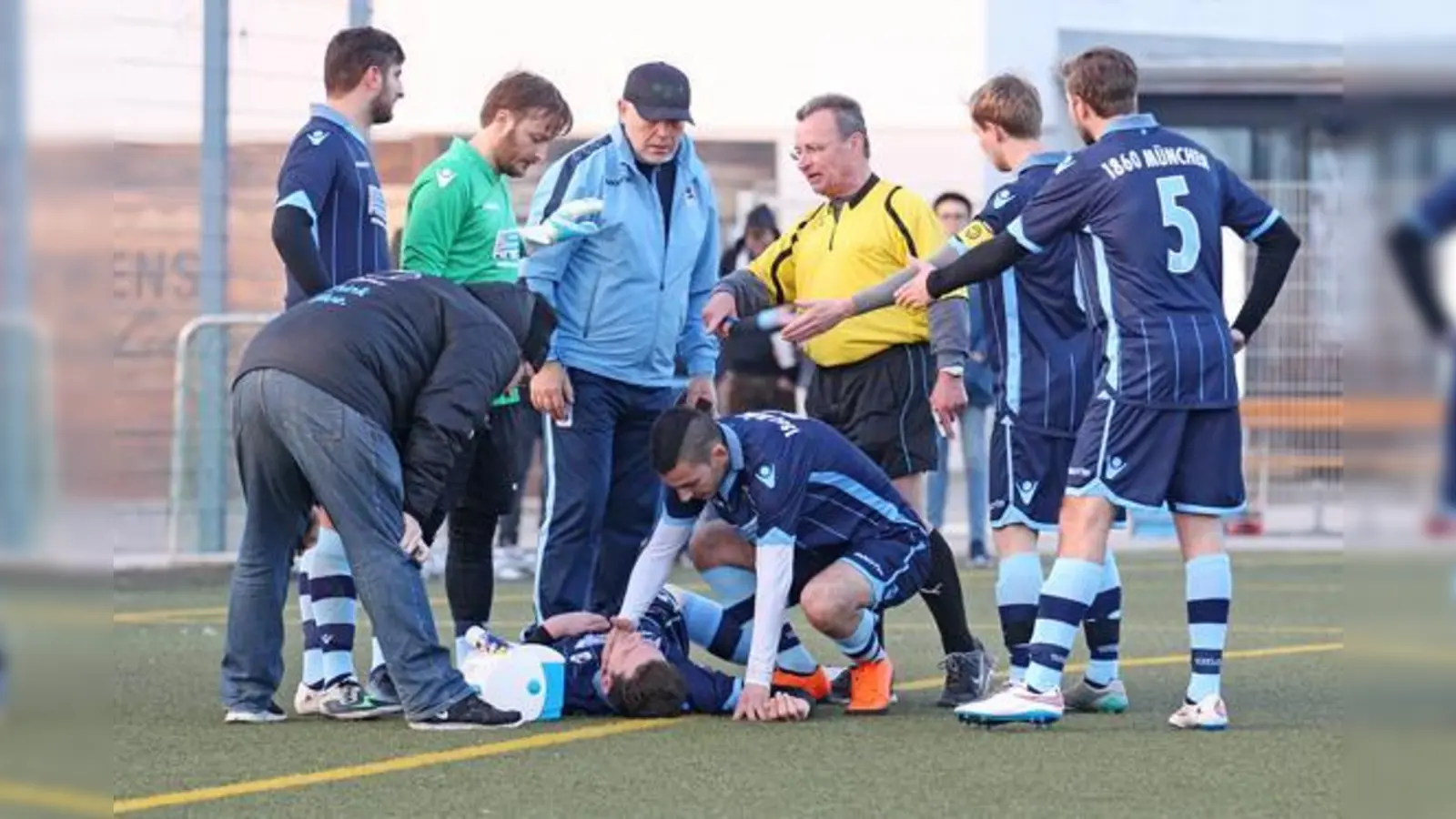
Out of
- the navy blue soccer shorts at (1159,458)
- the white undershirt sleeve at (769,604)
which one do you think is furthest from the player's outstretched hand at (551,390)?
the navy blue soccer shorts at (1159,458)

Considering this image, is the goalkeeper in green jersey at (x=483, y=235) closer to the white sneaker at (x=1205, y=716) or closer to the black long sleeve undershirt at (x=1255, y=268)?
the black long sleeve undershirt at (x=1255, y=268)

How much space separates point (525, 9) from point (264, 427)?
44.3ft

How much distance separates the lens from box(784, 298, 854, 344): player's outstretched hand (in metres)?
7.12

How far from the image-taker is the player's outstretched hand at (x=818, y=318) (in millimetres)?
7121

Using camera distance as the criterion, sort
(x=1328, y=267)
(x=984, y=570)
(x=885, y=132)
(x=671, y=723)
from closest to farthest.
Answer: (x=671, y=723)
(x=984, y=570)
(x=1328, y=267)
(x=885, y=132)

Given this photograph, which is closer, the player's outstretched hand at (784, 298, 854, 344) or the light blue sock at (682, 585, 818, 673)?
the player's outstretched hand at (784, 298, 854, 344)

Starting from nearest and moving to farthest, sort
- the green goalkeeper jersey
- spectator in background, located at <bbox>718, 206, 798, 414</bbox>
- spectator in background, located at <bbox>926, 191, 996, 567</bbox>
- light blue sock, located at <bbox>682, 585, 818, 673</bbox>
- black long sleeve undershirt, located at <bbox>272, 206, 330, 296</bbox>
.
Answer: black long sleeve undershirt, located at <bbox>272, 206, 330, 296</bbox>
light blue sock, located at <bbox>682, 585, 818, 673</bbox>
the green goalkeeper jersey
spectator in background, located at <bbox>718, 206, 798, 414</bbox>
spectator in background, located at <bbox>926, 191, 996, 567</bbox>

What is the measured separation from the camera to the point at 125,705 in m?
7.30

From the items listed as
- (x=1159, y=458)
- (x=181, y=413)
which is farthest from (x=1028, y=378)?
(x=181, y=413)

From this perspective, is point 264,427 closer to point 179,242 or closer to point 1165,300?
point 1165,300

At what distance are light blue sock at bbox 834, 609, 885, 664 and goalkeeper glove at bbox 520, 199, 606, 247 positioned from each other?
1521 mm

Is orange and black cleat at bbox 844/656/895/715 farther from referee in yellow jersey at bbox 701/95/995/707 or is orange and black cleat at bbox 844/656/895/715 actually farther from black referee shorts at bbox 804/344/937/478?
black referee shorts at bbox 804/344/937/478

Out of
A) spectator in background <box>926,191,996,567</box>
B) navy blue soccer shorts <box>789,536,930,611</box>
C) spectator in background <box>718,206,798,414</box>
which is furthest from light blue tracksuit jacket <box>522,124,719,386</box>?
spectator in background <box>926,191,996,567</box>

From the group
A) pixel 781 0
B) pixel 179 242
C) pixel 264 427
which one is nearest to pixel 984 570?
pixel 179 242
